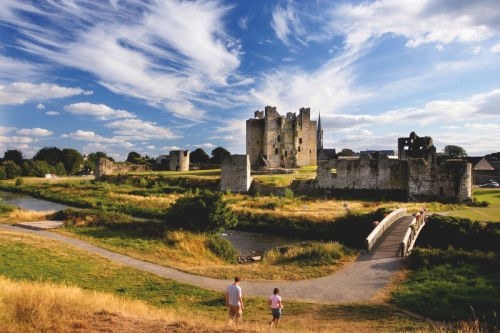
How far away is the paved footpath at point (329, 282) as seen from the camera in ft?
35.5

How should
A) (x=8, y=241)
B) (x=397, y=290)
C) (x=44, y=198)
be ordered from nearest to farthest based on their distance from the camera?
(x=397, y=290)
(x=8, y=241)
(x=44, y=198)

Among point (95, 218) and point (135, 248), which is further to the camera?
point (95, 218)

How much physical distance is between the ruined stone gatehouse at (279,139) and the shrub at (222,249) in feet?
99.2

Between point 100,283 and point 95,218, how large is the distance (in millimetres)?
13213

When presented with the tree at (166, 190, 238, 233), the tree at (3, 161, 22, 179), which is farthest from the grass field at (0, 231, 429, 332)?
the tree at (3, 161, 22, 179)

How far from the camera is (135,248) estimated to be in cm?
1694

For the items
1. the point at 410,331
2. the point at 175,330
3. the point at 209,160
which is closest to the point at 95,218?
the point at 175,330

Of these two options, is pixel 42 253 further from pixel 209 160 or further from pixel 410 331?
pixel 209 160

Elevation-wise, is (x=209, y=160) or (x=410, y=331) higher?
(x=209, y=160)

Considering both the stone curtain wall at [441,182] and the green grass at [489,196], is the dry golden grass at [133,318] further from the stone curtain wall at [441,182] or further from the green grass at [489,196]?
the green grass at [489,196]

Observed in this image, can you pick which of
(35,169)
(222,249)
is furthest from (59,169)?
(222,249)

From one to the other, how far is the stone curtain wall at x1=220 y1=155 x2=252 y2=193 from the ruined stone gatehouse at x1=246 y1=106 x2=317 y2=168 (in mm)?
10284

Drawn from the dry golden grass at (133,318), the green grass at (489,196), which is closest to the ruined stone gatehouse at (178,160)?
the green grass at (489,196)

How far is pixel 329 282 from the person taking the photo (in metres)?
12.0
